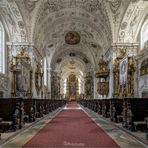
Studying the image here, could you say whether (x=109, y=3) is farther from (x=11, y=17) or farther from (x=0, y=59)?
(x=0, y=59)

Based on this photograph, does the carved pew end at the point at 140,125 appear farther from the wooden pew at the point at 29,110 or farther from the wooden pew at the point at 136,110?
the wooden pew at the point at 29,110

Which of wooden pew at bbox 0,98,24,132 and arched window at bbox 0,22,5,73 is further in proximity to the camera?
arched window at bbox 0,22,5,73

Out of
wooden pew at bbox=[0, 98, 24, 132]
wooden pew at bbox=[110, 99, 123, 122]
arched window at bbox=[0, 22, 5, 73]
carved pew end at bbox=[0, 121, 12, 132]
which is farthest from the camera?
arched window at bbox=[0, 22, 5, 73]

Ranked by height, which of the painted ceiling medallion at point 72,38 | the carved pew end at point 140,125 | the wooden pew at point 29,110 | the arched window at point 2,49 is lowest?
the carved pew end at point 140,125

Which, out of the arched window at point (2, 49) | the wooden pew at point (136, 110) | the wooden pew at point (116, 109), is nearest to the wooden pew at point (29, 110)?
the wooden pew at point (116, 109)

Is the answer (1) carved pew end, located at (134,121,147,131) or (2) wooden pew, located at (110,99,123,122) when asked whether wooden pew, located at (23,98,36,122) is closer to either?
(2) wooden pew, located at (110,99,123,122)

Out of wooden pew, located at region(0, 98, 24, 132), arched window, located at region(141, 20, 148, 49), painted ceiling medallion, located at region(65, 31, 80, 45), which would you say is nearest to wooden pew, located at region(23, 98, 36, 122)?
wooden pew, located at region(0, 98, 24, 132)

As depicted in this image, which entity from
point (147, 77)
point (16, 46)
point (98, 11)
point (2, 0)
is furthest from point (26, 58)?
point (147, 77)

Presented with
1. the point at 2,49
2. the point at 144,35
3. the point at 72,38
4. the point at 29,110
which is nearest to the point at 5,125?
the point at 29,110

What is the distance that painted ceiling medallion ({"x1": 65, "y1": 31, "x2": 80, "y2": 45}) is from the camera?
Answer: 3192 cm

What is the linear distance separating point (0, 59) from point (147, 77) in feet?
32.9

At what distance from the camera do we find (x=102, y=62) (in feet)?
85.5

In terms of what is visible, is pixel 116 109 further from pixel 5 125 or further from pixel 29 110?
pixel 5 125

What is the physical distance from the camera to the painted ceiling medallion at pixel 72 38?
105 ft
